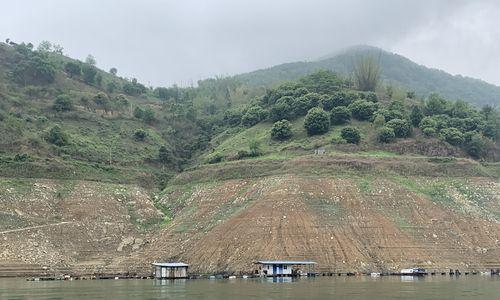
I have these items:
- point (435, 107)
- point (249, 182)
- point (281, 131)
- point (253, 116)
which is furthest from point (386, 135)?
point (253, 116)

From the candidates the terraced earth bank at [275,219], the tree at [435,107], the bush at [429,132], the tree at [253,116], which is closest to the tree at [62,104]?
the terraced earth bank at [275,219]

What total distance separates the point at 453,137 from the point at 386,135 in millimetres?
12575

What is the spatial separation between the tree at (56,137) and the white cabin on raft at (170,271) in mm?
40499

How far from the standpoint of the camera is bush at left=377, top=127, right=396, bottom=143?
10481 centimetres

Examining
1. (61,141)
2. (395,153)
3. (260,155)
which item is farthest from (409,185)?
(61,141)

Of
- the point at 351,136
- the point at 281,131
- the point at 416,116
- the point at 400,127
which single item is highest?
the point at 416,116

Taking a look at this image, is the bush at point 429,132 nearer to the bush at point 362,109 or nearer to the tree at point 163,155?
the bush at point 362,109

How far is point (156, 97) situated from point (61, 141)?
211ft

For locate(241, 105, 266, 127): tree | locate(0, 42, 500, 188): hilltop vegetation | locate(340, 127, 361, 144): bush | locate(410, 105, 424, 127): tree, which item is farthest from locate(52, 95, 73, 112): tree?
locate(410, 105, 424, 127): tree

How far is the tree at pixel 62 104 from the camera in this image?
120 metres

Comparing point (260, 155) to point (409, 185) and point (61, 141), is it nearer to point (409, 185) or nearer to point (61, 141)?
point (409, 185)

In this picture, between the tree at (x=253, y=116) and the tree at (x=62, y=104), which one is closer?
the tree at (x=62, y=104)

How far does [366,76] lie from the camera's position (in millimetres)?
133000

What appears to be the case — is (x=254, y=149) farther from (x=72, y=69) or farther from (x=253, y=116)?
(x=72, y=69)
